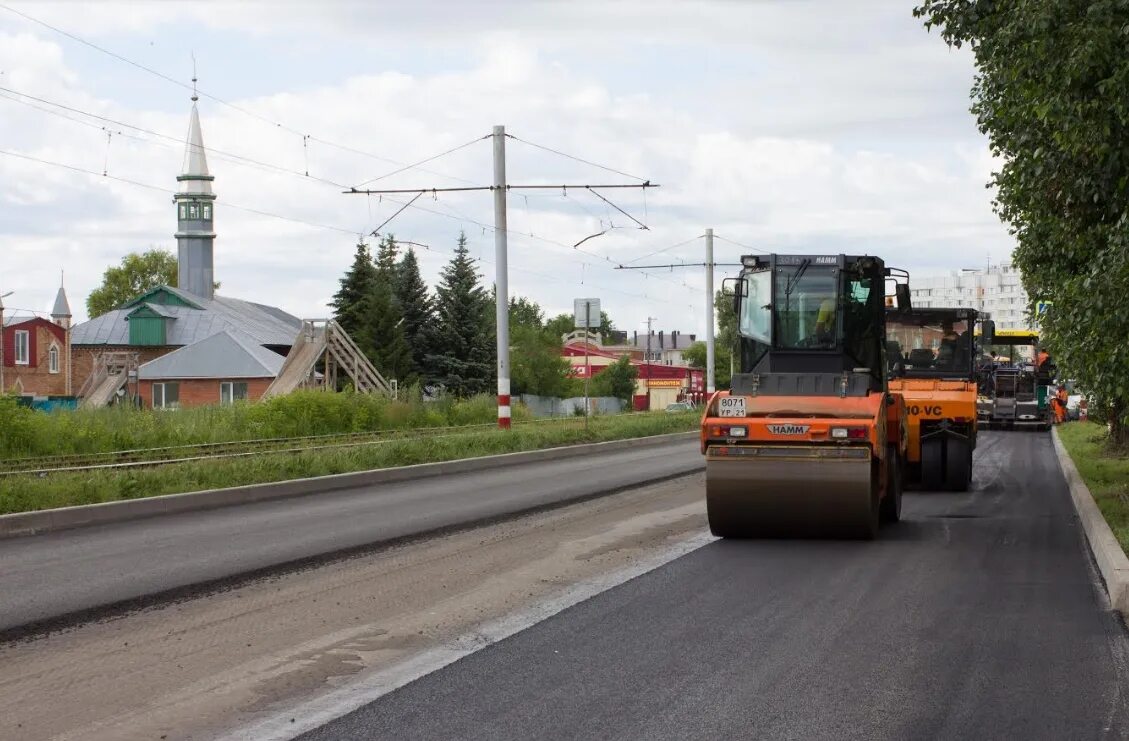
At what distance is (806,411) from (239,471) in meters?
10.2

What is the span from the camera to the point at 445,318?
231 feet

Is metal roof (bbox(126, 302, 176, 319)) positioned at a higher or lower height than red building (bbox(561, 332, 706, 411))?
higher

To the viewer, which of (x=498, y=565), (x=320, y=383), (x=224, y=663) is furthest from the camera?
(x=320, y=383)

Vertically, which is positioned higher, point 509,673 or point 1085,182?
point 1085,182

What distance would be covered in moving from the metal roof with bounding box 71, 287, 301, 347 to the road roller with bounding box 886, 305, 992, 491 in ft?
177

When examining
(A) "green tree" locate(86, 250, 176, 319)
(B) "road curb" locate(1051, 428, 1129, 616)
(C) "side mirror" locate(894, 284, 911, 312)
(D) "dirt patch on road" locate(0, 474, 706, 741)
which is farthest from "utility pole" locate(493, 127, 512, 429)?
(A) "green tree" locate(86, 250, 176, 319)

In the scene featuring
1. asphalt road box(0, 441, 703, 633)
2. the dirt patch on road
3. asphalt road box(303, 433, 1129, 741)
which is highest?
asphalt road box(0, 441, 703, 633)

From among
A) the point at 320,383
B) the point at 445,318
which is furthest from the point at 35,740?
the point at 445,318

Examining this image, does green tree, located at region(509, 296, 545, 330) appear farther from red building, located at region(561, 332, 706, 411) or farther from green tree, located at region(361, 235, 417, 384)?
green tree, located at region(361, 235, 417, 384)

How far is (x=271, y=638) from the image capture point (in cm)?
871

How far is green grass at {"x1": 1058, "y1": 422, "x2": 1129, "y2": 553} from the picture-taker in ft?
47.4

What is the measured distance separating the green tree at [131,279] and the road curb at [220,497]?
94053 millimetres

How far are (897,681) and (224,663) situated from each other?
13.0 ft

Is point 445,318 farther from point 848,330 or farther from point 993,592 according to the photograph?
point 993,592
